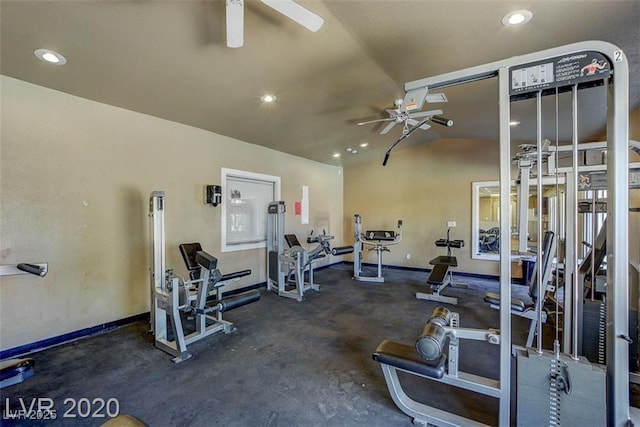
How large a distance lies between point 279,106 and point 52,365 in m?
3.56

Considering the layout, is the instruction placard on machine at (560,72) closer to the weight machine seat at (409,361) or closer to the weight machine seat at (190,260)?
the weight machine seat at (409,361)

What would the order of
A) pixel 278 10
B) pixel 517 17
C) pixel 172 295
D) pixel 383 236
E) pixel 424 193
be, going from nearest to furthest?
pixel 278 10
pixel 517 17
pixel 172 295
pixel 383 236
pixel 424 193

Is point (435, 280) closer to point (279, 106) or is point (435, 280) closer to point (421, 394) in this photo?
point (421, 394)

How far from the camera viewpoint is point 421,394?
215 centimetres

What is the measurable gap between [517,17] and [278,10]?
1.76m

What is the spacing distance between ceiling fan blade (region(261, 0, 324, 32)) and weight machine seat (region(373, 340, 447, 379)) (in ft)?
6.93

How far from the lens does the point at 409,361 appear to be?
1793 millimetres

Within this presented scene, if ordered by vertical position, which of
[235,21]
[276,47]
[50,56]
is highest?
[276,47]

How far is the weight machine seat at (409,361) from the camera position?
1.72m

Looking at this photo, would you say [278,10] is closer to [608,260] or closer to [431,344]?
[431,344]

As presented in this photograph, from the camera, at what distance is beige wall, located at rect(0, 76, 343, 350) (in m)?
2.72

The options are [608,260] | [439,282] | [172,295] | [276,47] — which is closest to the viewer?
[608,260]

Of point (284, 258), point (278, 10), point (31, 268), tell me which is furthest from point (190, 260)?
point (278, 10)

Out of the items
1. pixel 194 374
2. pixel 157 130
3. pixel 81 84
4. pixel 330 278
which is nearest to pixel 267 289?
pixel 330 278
